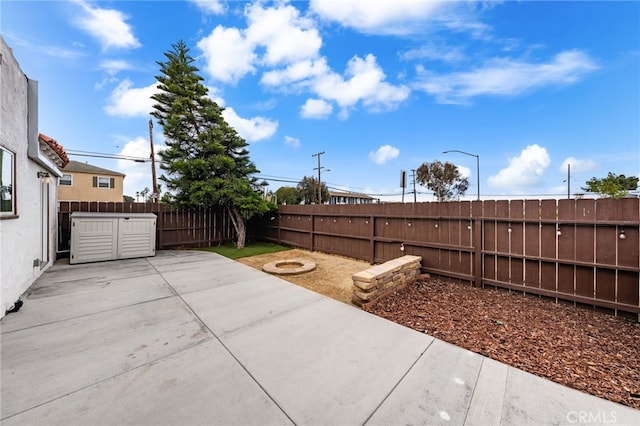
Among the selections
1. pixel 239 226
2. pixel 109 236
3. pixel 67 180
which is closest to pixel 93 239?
pixel 109 236

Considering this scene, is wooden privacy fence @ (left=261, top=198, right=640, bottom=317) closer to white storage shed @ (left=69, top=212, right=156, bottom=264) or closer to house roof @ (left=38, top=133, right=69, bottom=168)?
white storage shed @ (left=69, top=212, right=156, bottom=264)

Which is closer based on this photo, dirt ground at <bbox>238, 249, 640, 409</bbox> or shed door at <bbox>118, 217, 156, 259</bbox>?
dirt ground at <bbox>238, 249, 640, 409</bbox>

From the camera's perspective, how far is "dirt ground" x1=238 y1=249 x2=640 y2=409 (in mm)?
2295

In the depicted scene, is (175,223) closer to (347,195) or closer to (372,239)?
(372,239)

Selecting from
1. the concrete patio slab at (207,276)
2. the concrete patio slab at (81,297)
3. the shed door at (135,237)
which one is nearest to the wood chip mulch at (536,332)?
the concrete patio slab at (207,276)

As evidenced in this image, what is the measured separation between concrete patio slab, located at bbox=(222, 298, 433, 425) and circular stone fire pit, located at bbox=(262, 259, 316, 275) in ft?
7.43

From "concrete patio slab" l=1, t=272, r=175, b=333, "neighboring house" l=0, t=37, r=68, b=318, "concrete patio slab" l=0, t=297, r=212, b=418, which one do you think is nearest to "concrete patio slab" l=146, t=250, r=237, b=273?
"concrete patio slab" l=1, t=272, r=175, b=333

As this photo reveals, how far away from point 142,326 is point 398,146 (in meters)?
17.7

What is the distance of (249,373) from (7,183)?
4.93 metres

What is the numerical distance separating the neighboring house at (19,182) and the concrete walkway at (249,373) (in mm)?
700

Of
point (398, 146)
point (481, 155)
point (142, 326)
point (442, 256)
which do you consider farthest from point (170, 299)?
point (481, 155)

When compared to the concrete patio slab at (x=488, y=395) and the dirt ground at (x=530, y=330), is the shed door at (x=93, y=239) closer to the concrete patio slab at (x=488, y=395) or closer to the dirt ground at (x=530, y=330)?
the dirt ground at (x=530, y=330)

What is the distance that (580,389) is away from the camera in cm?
210

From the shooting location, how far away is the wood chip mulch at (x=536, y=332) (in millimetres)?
2281
